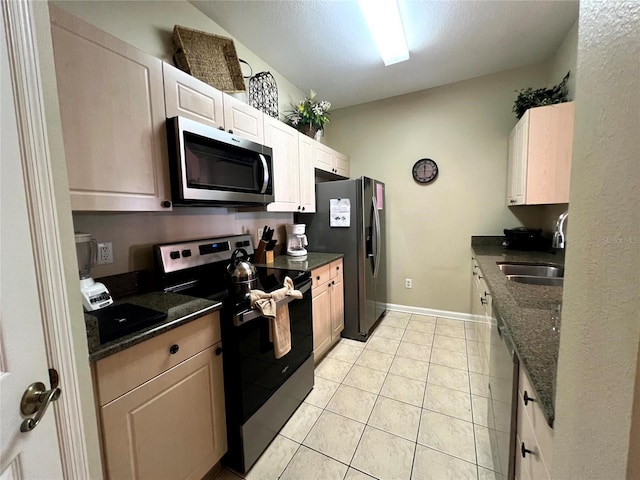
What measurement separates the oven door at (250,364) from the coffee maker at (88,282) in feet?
1.78

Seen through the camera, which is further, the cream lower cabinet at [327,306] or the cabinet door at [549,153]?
the cream lower cabinet at [327,306]

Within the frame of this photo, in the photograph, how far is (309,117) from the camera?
105 inches

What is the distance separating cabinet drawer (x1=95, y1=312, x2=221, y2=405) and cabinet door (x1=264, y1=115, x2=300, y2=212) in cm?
113

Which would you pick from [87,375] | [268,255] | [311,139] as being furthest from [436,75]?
[87,375]

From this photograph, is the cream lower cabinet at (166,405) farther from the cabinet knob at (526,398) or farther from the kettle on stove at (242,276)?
the cabinet knob at (526,398)

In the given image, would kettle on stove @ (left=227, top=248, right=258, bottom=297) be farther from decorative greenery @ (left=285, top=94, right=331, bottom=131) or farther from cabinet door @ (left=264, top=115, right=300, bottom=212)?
decorative greenery @ (left=285, top=94, right=331, bottom=131)

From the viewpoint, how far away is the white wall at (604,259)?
1.09 feet

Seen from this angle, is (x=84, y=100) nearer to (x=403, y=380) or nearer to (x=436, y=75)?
(x=403, y=380)

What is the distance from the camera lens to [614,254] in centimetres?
36

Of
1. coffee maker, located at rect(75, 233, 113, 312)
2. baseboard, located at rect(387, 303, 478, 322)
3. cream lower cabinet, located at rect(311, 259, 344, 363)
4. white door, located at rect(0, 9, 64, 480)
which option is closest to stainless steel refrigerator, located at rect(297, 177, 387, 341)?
cream lower cabinet, located at rect(311, 259, 344, 363)

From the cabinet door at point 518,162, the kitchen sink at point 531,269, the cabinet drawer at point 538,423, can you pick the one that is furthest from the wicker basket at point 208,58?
the kitchen sink at point 531,269

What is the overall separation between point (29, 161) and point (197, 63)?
1444mm

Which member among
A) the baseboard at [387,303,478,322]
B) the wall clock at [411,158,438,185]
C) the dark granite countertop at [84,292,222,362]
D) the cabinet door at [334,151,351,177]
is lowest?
the baseboard at [387,303,478,322]

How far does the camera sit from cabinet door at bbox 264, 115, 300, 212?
2.14m
